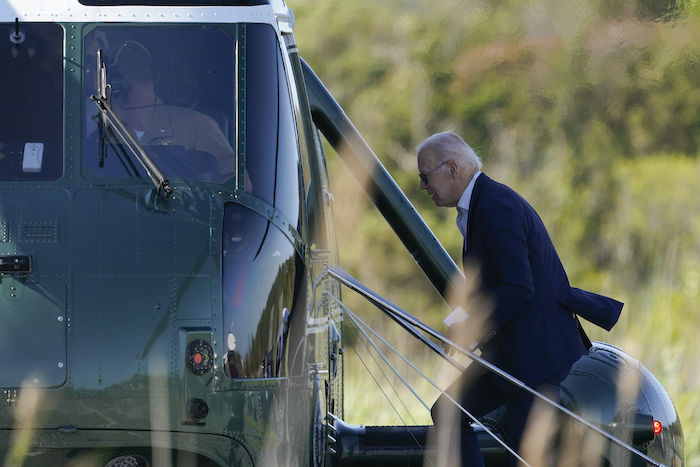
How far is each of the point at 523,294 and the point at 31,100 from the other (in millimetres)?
2145

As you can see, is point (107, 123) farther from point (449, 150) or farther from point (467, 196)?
point (467, 196)

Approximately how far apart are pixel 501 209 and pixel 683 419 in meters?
3.93

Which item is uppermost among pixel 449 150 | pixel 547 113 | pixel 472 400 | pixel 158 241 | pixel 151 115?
pixel 547 113

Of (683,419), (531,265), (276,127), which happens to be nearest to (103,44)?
(276,127)

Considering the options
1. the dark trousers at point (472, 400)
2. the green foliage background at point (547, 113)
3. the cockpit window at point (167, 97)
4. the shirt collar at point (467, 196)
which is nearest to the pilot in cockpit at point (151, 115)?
the cockpit window at point (167, 97)

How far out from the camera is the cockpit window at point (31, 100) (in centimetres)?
339

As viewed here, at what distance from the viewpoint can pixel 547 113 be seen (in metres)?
13.1

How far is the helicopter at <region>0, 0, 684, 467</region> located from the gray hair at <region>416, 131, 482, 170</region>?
0.56m

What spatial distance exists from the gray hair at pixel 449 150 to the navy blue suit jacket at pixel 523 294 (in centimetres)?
10

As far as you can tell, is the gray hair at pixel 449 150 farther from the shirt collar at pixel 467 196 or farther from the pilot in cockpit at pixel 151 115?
the pilot in cockpit at pixel 151 115

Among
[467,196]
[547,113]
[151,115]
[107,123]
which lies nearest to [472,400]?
[467,196]

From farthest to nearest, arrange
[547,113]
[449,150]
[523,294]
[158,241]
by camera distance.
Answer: [547,113] < [449,150] < [523,294] < [158,241]

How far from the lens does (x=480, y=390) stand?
3.78 metres

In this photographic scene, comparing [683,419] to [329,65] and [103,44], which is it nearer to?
[103,44]
